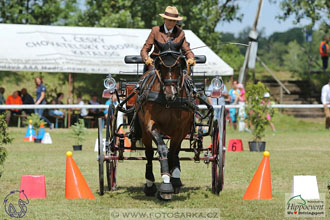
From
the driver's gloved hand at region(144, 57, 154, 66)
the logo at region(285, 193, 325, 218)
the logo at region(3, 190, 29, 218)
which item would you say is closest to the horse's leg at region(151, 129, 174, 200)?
the driver's gloved hand at region(144, 57, 154, 66)

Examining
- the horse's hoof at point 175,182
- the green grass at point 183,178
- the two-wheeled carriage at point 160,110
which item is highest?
the two-wheeled carriage at point 160,110

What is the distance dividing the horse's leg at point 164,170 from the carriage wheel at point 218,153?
765 mm

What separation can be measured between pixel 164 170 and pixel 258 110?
9.15m

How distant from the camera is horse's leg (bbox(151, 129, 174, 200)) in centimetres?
892

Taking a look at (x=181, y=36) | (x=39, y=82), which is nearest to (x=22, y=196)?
(x=181, y=36)

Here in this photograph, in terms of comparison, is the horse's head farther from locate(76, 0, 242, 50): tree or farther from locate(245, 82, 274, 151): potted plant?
locate(76, 0, 242, 50): tree

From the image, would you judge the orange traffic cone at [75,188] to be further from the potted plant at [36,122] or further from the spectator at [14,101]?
the spectator at [14,101]

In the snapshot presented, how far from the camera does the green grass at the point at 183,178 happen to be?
840 cm

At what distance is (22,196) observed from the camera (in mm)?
9234

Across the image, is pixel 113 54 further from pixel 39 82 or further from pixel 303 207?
pixel 303 207

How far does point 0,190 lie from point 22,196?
1.08m

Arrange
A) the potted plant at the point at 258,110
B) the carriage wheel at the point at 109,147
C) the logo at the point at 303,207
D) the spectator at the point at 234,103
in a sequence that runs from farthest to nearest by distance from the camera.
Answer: the spectator at the point at 234,103 < the potted plant at the point at 258,110 < the carriage wheel at the point at 109,147 < the logo at the point at 303,207

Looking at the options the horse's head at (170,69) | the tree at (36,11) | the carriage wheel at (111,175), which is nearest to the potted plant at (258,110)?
the carriage wheel at (111,175)

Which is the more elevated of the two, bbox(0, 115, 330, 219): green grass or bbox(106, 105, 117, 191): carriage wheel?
bbox(106, 105, 117, 191): carriage wheel
